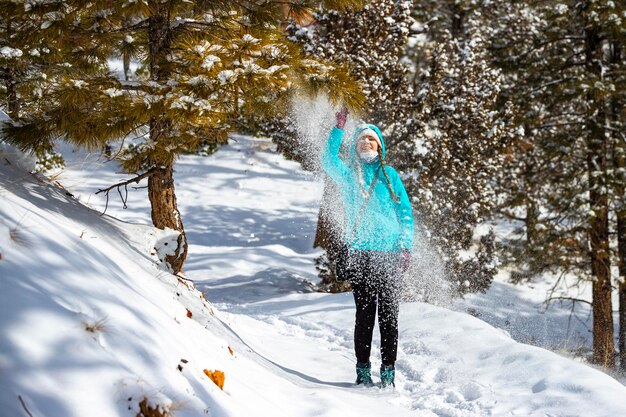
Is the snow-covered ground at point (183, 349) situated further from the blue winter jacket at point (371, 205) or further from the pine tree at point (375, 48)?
the pine tree at point (375, 48)

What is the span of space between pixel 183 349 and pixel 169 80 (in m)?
2.32

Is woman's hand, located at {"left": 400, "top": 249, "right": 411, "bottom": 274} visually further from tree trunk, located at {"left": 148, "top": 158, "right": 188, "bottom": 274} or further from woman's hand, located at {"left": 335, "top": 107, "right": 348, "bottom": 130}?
tree trunk, located at {"left": 148, "top": 158, "right": 188, "bottom": 274}

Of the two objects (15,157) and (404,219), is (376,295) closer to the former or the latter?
(404,219)

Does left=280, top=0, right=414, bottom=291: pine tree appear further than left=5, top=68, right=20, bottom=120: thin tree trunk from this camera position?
Yes

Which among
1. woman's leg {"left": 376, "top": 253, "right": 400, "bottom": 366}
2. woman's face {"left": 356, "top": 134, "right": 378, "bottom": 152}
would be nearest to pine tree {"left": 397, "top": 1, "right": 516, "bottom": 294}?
woman's face {"left": 356, "top": 134, "right": 378, "bottom": 152}

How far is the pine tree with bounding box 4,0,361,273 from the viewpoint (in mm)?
4227

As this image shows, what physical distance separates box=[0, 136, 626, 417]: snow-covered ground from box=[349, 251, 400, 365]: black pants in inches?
13.7

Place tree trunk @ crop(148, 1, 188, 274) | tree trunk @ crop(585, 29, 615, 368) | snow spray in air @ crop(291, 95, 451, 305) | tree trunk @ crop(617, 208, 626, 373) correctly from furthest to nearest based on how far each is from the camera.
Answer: snow spray in air @ crop(291, 95, 451, 305) → tree trunk @ crop(617, 208, 626, 373) → tree trunk @ crop(585, 29, 615, 368) → tree trunk @ crop(148, 1, 188, 274)

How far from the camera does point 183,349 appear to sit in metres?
2.88

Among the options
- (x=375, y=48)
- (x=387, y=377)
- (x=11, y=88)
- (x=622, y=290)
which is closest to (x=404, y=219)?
(x=387, y=377)

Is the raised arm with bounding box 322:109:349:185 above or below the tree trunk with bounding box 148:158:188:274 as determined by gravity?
above

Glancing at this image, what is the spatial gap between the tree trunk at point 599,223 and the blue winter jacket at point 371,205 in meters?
6.63

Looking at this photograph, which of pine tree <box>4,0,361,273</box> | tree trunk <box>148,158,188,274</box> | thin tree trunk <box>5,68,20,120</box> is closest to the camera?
pine tree <box>4,0,361,273</box>

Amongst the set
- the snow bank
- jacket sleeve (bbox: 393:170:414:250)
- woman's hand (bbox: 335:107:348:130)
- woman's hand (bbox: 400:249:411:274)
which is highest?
woman's hand (bbox: 335:107:348:130)
